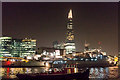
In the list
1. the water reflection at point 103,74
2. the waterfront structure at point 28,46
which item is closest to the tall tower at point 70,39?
the waterfront structure at point 28,46

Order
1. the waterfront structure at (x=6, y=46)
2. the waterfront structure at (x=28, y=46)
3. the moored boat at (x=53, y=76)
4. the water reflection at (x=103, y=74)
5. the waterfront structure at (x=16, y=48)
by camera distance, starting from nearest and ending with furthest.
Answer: the moored boat at (x=53, y=76) → the water reflection at (x=103, y=74) → the waterfront structure at (x=6, y=46) → the waterfront structure at (x=16, y=48) → the waterfront structure at (x=28, y=46)

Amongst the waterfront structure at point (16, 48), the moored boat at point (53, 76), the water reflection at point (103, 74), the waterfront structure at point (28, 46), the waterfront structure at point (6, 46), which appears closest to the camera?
the moored boat at point (53, 76)

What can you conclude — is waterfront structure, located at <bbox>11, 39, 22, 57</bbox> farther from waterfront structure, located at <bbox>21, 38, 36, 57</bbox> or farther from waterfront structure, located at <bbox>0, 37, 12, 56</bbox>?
waterfront structure, located at <bbox>0, 37, 12, 56</bbox>

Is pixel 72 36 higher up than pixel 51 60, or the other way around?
pixel 72 36

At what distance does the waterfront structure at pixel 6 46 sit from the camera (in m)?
82.9

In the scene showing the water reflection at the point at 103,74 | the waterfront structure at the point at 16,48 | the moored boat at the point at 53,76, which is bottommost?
the water reflection at the point at 103,74

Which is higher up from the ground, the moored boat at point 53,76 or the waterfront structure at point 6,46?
the waterfront structure at point 6,46

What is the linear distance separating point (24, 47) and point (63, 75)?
71.9 m

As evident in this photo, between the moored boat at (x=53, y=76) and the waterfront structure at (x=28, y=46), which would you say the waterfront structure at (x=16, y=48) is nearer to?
the waterfront structure at (x=28, y=46)

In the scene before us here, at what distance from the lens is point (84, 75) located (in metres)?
21.9

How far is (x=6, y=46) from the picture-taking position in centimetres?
8600

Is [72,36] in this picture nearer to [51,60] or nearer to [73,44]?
[73,44]

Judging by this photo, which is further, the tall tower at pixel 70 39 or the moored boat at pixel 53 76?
the tall tower at pixel 70 39

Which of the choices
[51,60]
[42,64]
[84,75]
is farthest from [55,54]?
[84,75]
